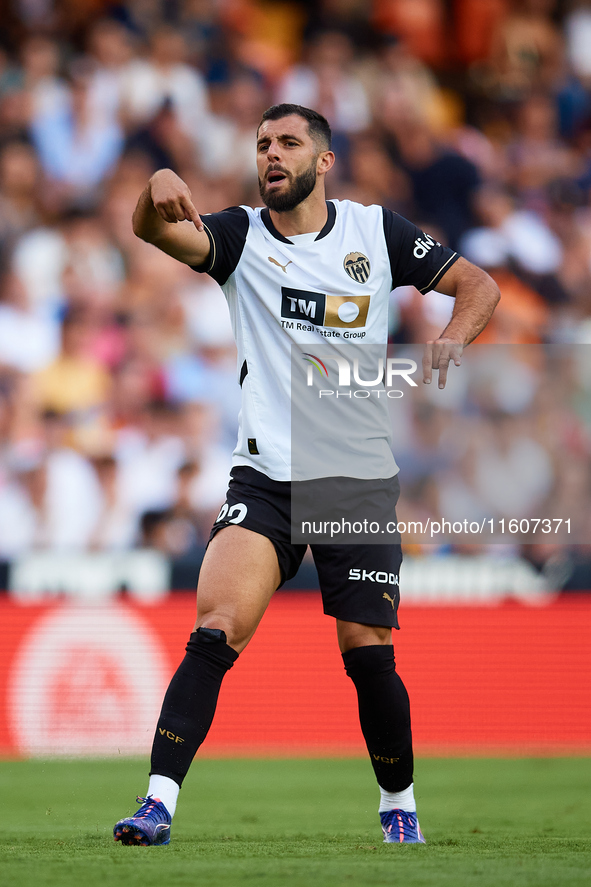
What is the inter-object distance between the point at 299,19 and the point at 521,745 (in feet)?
26.2

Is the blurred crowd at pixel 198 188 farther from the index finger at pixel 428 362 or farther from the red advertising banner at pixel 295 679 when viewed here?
the index finger at pixel 428 362

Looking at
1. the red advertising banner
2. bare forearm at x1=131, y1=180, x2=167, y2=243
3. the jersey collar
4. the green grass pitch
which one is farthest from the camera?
the red advertising banner

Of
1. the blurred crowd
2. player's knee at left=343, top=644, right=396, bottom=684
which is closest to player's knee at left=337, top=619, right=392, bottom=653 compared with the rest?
player's knee at left=343, top=644, right=396, bottom=684

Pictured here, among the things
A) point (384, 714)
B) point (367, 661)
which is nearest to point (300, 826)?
point (384, 714)

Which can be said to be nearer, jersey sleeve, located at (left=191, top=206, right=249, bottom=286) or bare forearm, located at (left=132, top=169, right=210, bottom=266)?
bare forearm, located at (left=132, top=169, right=210, bottom=266)

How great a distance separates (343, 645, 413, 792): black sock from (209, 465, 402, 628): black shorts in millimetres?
136

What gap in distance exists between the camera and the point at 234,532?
3738 millimetres

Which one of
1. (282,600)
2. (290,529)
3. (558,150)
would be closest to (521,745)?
(282,600)

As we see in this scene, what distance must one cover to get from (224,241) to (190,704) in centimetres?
152

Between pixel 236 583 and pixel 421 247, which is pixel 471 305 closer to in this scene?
pixel 421 247

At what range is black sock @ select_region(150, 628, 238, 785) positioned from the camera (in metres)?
3.51

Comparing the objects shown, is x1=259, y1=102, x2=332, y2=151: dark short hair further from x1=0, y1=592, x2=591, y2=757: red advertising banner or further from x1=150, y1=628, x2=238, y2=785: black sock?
x1=0, y1=592, x2=591, y2=757: red advertising banner

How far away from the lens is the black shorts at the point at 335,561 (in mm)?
3781

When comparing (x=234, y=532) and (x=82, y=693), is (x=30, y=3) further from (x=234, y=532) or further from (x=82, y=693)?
(x=234, y=532)
